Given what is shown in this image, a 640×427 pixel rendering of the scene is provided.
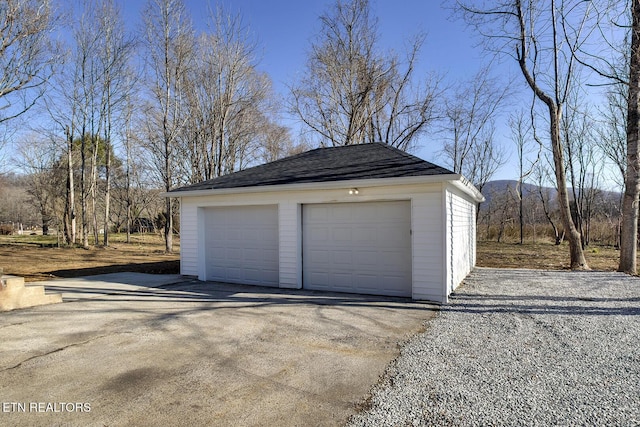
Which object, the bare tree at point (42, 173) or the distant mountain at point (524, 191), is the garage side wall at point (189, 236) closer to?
the bare tree at point (42, 173)

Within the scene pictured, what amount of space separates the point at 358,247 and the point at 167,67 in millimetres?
14712

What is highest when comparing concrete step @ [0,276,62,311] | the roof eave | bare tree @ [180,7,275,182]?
bare tree @ [180,7,275,182]

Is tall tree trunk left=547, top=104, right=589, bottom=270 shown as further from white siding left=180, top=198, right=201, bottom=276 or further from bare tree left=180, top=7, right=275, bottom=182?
bare tree left=180, top=7, right=275, bottom=182

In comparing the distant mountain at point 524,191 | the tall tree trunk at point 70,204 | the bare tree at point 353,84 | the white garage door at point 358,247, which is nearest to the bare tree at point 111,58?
the tall tree trunk at point 70,204

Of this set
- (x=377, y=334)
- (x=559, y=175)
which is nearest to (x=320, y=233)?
(x=377, y=334)

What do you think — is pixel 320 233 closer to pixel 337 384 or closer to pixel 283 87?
pixel 337 384

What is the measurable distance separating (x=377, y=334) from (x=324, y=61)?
1532cm

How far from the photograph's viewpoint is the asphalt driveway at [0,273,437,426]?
2.53 metres

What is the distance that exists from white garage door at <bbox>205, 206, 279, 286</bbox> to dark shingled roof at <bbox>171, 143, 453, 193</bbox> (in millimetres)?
671

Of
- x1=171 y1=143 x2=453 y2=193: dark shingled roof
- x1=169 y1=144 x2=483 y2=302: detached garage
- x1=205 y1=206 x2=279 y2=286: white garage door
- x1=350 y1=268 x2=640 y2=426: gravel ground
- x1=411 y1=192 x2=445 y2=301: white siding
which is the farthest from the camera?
x1=205 y1=206 x2=279 y2=286: white garage door

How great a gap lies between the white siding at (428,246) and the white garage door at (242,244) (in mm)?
3021

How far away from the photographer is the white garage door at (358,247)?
255 inches

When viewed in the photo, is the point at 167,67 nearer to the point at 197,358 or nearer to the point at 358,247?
the point at 358,247

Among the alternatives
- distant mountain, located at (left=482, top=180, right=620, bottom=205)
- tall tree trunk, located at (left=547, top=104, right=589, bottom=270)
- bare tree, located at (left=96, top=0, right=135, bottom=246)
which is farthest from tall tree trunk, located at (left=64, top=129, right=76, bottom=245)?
distant mountain, located at (left=482, top=180, right=620, bottom=205)
